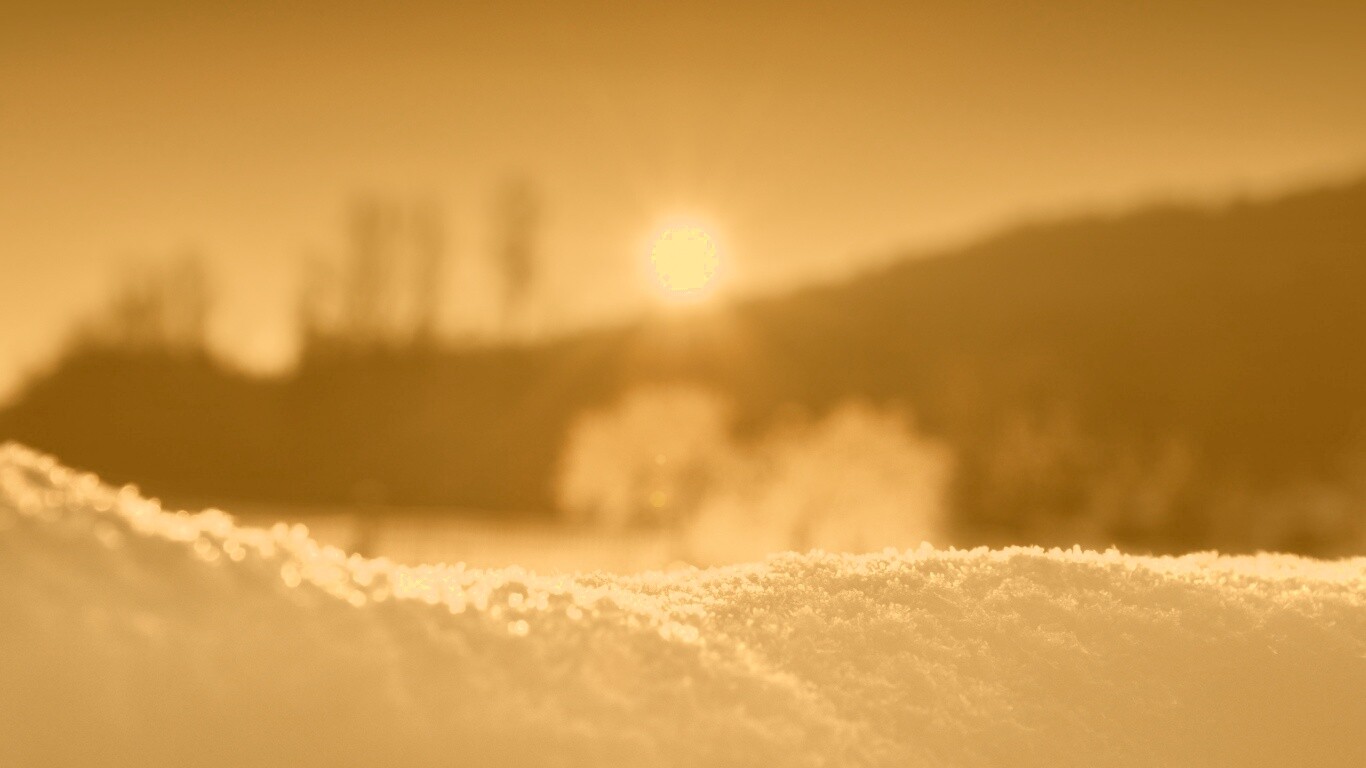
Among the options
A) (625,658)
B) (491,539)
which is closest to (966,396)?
(491,539)

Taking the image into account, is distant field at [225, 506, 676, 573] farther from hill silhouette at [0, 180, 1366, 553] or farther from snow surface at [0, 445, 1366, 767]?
snow surface at [0, 445, 1366, 767]

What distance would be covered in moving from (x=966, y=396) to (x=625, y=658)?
2830cm

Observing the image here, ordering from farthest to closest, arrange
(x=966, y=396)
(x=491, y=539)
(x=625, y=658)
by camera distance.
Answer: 1. (x=966, y=396)
2. (x=491, y=539)
3. (x=625, y=658)

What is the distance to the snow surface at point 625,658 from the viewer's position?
4.69ft

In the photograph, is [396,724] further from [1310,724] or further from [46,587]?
[1310,724]

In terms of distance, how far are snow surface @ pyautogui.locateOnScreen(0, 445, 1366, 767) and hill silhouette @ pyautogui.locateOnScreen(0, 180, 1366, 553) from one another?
75.1 feet

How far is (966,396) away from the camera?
2911 centimetres

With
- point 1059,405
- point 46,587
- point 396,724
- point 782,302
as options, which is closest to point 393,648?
point 396,724

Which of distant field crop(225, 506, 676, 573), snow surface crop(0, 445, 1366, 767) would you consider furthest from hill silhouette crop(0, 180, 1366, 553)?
snow surface crop(0, 445, 1366, 767)

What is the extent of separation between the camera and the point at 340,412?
34094mm

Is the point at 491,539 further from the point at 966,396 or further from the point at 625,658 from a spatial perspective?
the point at 625,658

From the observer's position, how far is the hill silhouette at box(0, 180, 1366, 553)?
89.4 ft

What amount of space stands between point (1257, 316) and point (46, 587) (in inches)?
1711

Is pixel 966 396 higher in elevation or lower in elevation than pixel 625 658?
higher
